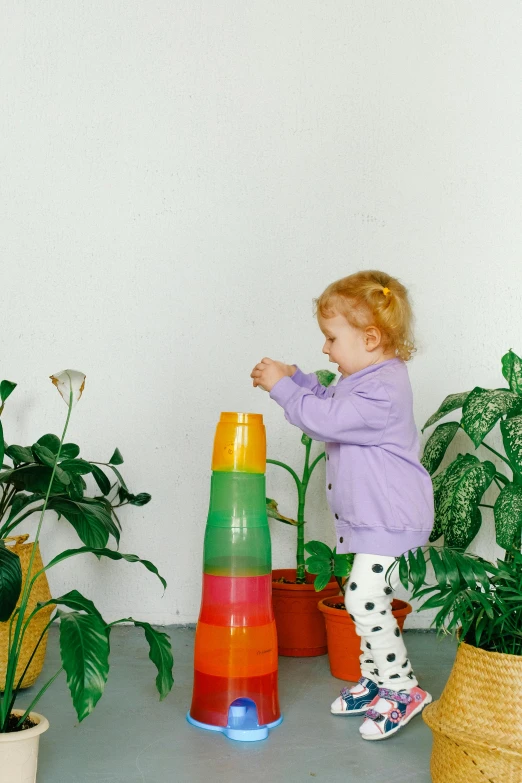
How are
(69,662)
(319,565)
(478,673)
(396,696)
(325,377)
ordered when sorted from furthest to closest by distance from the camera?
1. (325,377)
2. (319,565)
3. (396,696)
4. (478,673)
5. (69,662)

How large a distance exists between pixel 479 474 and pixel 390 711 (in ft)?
2.53

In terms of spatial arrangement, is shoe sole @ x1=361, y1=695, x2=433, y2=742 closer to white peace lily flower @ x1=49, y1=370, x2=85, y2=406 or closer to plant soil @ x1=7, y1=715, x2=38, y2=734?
plant soil @ x1=7, y1=715, x2=38, y2=734

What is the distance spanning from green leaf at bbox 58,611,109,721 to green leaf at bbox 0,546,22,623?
0.19 metres

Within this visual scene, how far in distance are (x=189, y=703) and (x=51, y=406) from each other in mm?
1236

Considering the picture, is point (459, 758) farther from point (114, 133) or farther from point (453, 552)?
point (114, 133)

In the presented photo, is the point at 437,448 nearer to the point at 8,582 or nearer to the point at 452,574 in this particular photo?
the point at 452,574

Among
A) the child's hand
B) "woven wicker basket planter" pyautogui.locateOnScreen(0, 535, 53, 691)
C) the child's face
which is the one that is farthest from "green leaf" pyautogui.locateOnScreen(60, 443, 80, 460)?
the child's face

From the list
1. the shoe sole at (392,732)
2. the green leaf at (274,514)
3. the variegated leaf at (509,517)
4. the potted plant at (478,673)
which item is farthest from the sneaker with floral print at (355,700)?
the green leaf at (274,514)

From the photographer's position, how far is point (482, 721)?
152cm

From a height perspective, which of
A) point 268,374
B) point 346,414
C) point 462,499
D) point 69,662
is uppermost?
point 268,374

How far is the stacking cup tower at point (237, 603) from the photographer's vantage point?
1971 mm

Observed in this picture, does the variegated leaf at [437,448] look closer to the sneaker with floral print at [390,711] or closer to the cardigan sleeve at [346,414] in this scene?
the cardigan sleeve at [346,414]

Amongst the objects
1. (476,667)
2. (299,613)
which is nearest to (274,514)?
(299,613)

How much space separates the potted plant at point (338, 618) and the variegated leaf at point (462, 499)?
27 centimetres
